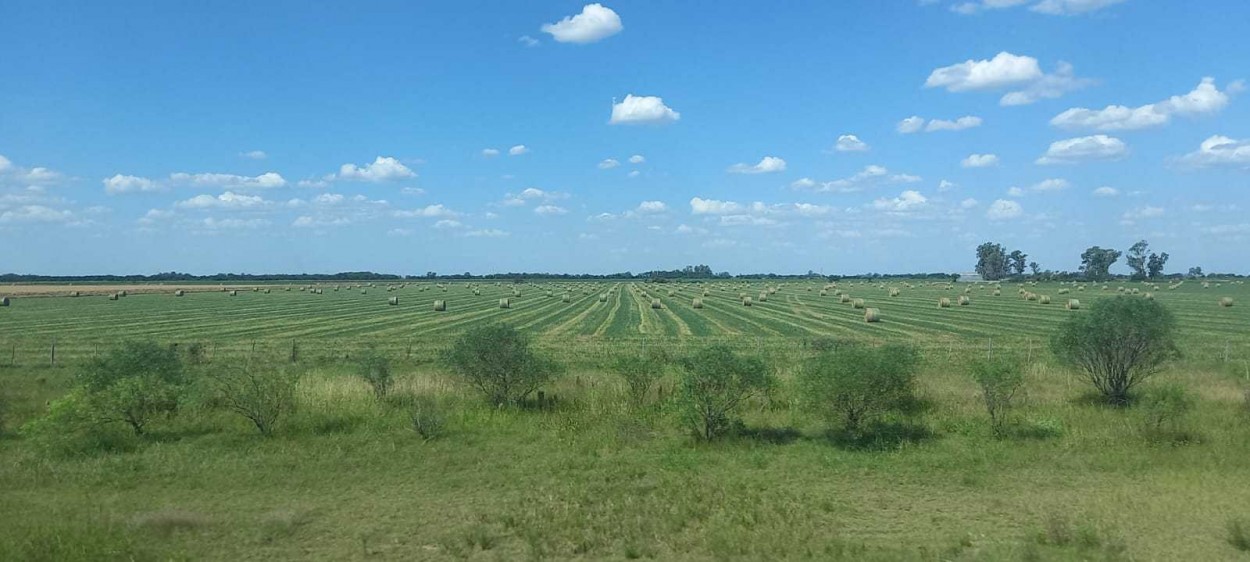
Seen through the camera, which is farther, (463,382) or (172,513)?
(463,382)

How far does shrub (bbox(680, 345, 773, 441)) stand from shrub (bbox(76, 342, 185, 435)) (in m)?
10.3

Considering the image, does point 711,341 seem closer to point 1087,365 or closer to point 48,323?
point 1087,365

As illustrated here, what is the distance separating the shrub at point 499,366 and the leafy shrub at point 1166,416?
40.3ft

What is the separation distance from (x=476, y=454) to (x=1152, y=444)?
12.0 metres

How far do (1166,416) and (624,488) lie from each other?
1070 centimetres

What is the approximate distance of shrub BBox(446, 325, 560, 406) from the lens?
18.6 m

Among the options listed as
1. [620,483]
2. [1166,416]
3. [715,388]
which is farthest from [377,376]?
[1166,416]

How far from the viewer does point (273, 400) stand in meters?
16.2

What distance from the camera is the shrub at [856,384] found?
15.3m

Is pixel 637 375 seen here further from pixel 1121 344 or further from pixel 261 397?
pixel 1121 344

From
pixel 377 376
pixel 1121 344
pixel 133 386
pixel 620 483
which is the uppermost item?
pixel 1121 344

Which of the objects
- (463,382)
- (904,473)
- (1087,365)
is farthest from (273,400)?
(1087,365)

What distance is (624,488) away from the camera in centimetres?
1200

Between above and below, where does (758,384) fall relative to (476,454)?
above
